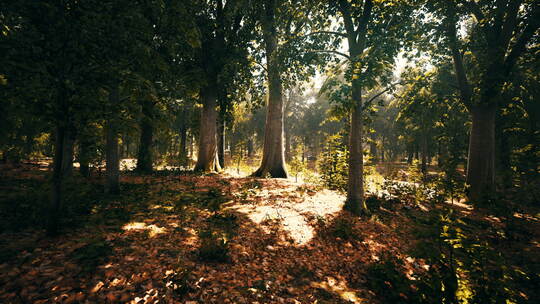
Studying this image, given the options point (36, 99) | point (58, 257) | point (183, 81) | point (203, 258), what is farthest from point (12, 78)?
point (183, 81)

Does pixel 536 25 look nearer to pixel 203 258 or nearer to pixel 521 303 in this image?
pixel 521 303

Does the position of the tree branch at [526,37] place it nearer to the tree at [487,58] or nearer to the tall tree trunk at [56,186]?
the tree at [487,58]

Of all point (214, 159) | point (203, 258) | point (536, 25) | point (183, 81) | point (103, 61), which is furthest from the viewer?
point (214, 159)

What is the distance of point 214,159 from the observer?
14.5 metres

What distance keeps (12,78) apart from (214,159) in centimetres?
1122

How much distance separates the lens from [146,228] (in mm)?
5172

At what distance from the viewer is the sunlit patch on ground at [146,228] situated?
16.4ft

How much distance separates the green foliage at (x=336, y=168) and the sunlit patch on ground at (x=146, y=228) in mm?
7845

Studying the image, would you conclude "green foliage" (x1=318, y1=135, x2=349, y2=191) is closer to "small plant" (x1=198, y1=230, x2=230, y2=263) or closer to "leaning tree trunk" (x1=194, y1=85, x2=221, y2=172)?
"leaning tree trunk" (x1=194, y1=85, x2=221, y2=172)

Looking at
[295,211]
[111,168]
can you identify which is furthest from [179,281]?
[111,168]

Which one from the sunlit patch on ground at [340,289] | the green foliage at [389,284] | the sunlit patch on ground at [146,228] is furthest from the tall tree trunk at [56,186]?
the green foliage at [389,284]

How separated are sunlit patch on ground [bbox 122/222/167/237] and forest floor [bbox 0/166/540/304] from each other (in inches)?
1.7

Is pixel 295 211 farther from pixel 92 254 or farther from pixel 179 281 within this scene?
pixel 92 254

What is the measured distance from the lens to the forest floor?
3.28 metres
